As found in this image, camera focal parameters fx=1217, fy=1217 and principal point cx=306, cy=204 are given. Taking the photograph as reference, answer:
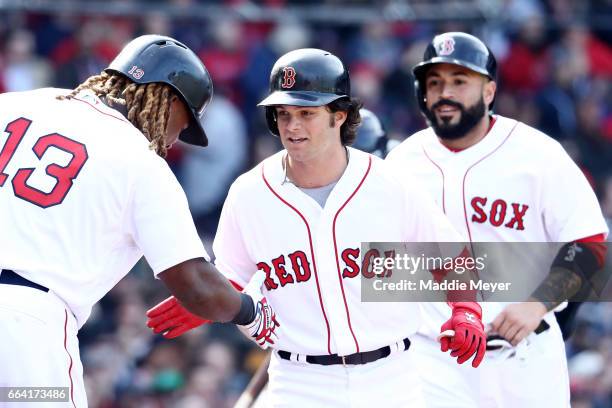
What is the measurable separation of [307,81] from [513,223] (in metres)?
1.33

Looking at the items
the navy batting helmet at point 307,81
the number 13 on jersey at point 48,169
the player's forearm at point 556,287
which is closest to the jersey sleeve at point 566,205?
the player's forearm at point 556,287

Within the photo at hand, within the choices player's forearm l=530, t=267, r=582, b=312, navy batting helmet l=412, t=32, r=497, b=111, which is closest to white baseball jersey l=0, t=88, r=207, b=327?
player's forearm l=530, t=267, r=582, b=312

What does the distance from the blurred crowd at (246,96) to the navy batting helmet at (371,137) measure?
325 centimetres

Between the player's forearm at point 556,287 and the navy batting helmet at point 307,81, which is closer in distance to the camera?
the navy batting helmet at point 307,81

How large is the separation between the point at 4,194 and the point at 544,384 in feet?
9.09

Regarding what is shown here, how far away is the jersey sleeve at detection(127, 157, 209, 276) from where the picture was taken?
432 cm

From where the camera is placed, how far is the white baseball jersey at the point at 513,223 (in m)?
5.72

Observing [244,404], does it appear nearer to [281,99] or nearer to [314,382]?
[314,382]

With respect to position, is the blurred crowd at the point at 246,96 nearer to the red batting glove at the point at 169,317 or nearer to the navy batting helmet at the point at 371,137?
the navy batting helmet at the point at 371,137

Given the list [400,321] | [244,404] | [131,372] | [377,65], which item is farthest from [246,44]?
[400,321]

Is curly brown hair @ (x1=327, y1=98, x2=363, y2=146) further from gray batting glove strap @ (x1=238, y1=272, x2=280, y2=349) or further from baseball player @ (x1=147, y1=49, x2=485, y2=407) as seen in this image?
gray batting glove strap @ (x1=238, y1=272, x2=280, y2=349)

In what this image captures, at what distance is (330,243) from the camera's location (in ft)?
16.6

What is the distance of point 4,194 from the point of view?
4316 millimetres

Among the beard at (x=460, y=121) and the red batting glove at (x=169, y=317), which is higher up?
the beard at (x=460, y=121)
